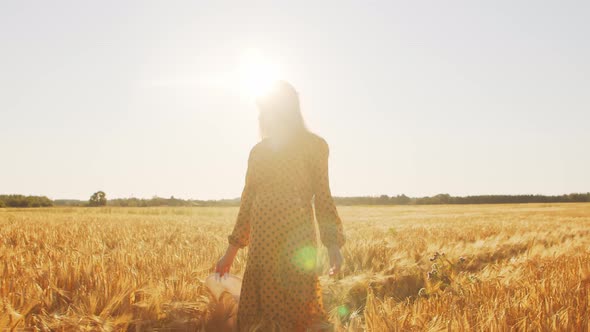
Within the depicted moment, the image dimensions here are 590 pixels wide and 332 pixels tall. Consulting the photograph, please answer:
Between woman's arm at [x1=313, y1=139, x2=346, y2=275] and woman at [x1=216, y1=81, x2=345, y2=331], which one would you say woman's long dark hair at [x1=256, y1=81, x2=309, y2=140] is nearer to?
woman at [x1=216, y1=81, x2=345, y2=331]

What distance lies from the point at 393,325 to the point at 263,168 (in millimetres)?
1231

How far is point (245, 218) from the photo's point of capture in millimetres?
2783

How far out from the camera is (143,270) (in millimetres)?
3697

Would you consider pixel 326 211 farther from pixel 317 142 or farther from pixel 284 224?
pixel 317 142

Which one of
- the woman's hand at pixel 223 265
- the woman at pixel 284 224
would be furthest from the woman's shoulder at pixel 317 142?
the woman's hand at pixel 223 265

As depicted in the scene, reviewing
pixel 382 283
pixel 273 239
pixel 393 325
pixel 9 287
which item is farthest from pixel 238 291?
pixel 382 283

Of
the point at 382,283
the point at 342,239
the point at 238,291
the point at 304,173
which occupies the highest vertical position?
the point at 304,173

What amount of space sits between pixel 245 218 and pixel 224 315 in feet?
2.09

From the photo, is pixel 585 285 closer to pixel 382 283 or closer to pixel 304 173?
pixel 382 283

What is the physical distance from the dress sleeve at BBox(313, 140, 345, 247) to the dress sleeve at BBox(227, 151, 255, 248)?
452 mm

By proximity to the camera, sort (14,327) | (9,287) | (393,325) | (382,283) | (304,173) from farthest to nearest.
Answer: (382,283)
(304,173)
(9,287)
(393,325)
(14,327)

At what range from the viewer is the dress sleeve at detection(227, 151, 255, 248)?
2.76m

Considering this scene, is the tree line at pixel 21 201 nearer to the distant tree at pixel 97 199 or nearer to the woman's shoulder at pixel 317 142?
the distant tree at pixel 97 199

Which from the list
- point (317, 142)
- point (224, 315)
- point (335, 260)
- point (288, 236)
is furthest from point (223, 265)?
point (317, 142)
